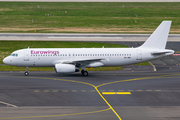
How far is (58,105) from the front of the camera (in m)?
32.3

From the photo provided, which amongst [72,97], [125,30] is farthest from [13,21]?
[72,97]

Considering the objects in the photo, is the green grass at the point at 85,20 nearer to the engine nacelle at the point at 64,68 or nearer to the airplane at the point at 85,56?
the airplane at the point at 85,56

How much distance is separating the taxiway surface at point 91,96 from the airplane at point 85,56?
2044 mm

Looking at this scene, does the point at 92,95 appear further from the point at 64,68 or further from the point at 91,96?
the point at 64,68

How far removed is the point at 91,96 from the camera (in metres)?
36.3

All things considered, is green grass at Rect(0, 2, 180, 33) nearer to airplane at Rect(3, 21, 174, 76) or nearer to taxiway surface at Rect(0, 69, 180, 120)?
airplane at Rect(3, 21, 174, 76)

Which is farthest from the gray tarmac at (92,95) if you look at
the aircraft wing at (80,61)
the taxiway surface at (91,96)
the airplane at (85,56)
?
the aircraft wing at (80,61)

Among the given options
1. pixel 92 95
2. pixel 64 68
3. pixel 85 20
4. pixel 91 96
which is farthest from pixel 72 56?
pixel 85 20

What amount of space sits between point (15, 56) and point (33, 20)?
257 ft

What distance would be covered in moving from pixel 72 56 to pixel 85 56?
2.14 m

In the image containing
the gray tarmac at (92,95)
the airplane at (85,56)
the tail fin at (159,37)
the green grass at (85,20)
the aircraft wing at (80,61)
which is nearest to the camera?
the gray tarmac at (92,95)

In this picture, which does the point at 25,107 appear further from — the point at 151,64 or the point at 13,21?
the point at 13,21

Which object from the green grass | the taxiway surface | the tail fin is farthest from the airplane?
the green grass

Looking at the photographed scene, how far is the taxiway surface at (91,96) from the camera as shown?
95.6 ft
